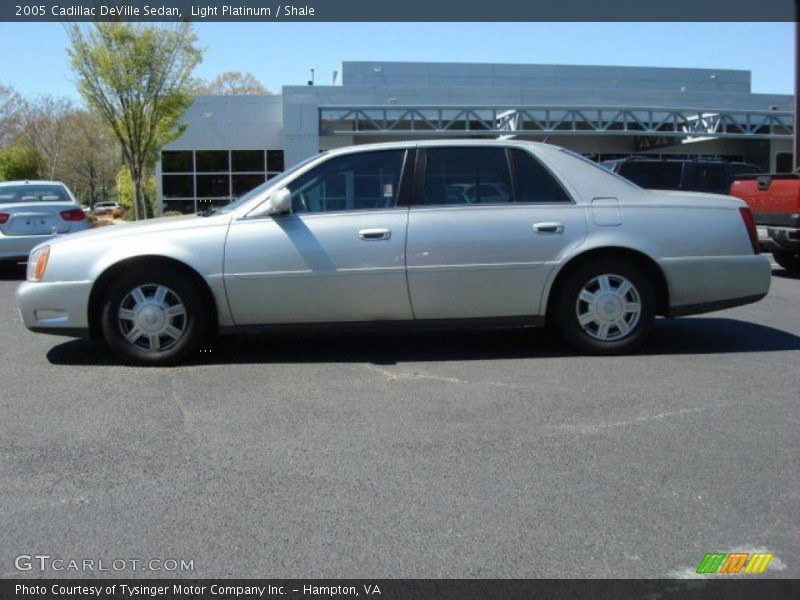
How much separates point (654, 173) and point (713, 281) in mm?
9933

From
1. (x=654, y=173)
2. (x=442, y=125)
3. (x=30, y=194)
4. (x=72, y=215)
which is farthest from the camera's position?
(x=442, y=125)

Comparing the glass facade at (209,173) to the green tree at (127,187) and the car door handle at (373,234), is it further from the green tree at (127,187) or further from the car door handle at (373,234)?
the car door handle at (373,234)

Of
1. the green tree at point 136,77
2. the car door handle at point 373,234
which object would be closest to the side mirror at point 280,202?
the car door handle at point 373,234

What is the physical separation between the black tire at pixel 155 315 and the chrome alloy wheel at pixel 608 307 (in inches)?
114

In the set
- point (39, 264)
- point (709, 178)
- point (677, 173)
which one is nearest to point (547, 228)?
point (39, 264)

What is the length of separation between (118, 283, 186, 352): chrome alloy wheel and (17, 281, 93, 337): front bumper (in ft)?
0.92

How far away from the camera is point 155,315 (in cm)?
610

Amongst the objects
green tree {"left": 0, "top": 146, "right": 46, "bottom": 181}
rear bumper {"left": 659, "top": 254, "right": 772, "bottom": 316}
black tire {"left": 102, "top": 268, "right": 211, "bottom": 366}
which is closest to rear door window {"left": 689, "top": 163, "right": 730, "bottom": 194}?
rear bumper {"left": 659, "top": 254, "right": 772, "bottom": 316}

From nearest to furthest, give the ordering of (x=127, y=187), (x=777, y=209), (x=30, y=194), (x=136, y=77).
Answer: (x=777, y=209) < (x=30, y=194) < (x=136, y=77) < (x=127, y=187)

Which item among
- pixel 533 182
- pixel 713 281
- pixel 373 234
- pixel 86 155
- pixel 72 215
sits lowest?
pixel 713 281

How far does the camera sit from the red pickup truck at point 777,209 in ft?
36.8

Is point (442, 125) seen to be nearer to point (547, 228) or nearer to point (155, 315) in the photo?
point (547, 228)

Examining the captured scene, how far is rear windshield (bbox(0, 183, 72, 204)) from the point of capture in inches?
492

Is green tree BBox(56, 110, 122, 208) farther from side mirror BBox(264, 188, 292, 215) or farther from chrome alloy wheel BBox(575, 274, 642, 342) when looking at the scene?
chrome alloy wheel BBox(575, 274, 642, 342)
